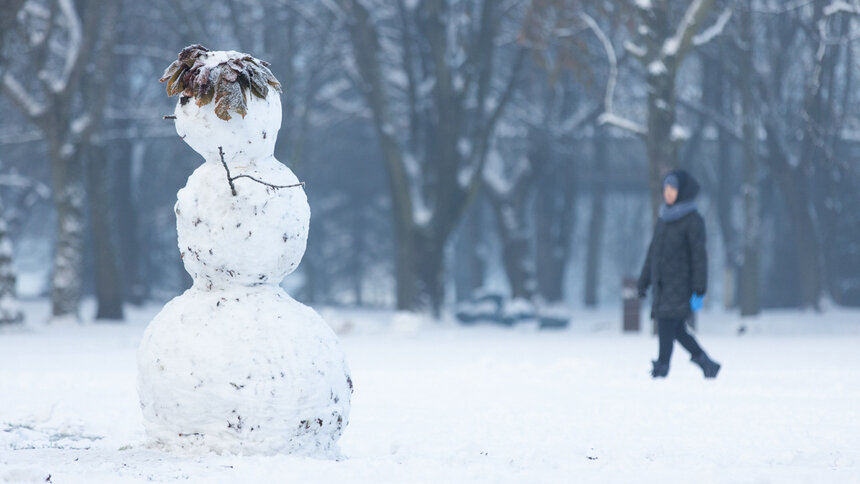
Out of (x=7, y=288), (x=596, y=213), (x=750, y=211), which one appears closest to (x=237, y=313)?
(x=7, y=288)

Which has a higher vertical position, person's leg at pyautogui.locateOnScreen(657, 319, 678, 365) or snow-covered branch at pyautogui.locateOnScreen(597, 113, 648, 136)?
snow-covered branch at pyautogui.locateOnScreen(597, 113, 648, 136)

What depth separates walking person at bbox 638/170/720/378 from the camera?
340 inches

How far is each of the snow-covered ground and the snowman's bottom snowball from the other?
0.43 ft

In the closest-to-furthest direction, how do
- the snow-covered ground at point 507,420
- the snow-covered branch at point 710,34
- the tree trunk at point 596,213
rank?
the snow-covered ground at point 507,420
the snow-covered branch at point 710,34
the tree trunk at point 596,213

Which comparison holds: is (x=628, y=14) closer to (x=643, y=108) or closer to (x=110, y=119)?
(x=643, y=108)

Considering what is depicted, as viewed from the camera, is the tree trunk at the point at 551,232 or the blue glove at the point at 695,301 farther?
the tree trunk at the point at 551,232

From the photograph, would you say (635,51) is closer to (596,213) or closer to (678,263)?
(678,263)

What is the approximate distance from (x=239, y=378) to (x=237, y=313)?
1.03 ft

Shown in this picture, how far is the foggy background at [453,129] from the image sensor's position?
1620cm

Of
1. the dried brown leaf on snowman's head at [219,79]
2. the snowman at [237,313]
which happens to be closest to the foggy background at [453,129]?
the dried brown leaf on snowman's head at [219,79]

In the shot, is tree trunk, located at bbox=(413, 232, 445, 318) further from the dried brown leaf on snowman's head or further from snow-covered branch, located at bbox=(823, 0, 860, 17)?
the dried brown leaf on snowman's head

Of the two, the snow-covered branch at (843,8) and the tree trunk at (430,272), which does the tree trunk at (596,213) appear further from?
the snow-covered branch at (843,8)

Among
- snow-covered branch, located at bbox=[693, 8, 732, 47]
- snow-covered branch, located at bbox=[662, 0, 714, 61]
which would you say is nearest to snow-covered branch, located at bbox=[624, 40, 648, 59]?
snow-covered branch, located at bbox=[662, 0, 714, 61]

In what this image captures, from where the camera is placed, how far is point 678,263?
876 centimetres
